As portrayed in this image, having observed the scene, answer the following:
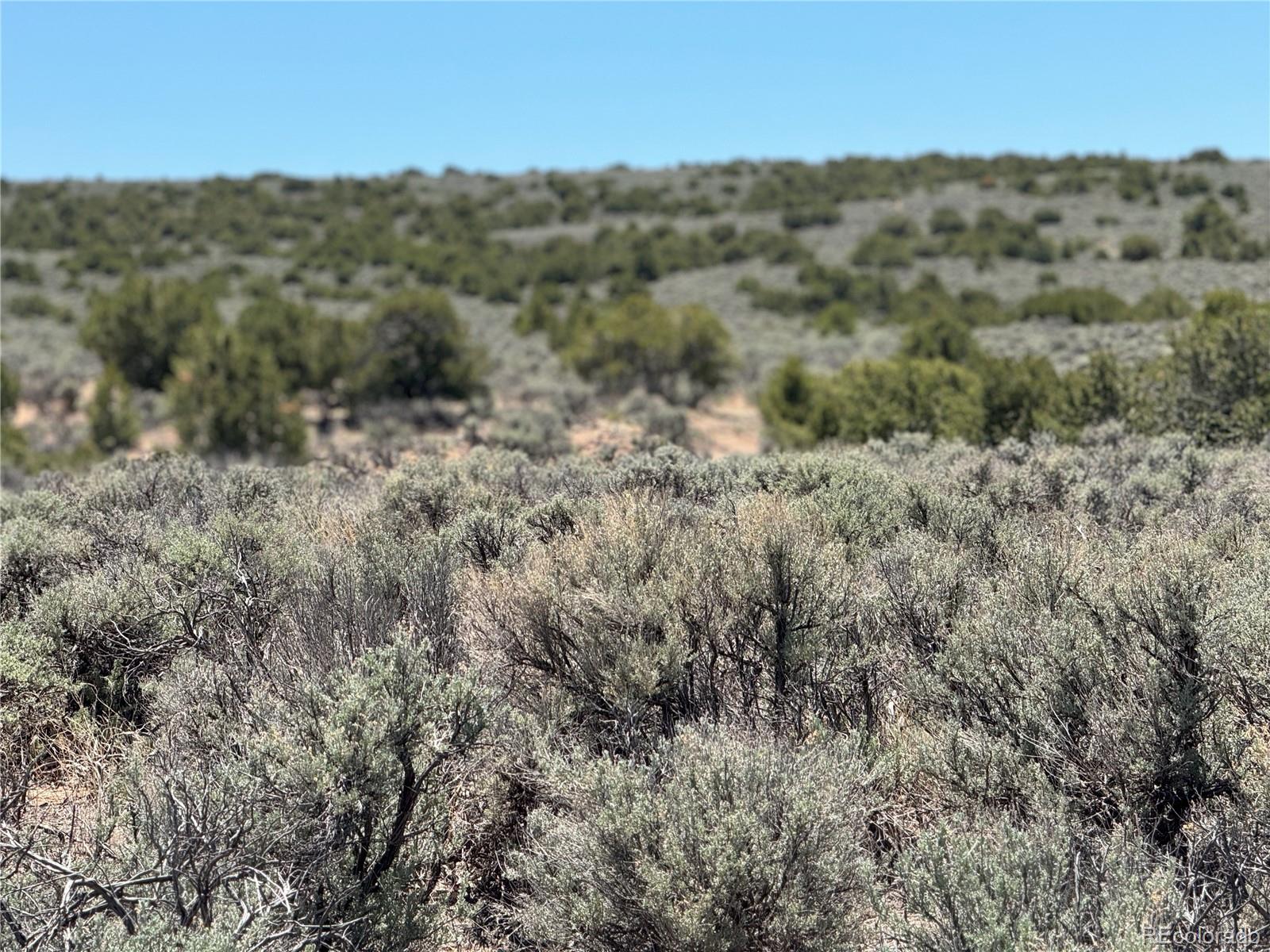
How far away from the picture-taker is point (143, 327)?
24.9 m

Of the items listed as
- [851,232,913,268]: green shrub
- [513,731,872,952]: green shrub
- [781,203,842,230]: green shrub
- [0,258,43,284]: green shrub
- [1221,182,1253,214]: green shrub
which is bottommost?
[513,731,872,952]: green shrub

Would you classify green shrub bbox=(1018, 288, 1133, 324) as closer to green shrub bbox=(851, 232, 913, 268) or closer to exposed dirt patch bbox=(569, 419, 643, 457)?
green shrub bbox=(851, 232, 913, 268)

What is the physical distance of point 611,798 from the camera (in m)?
2.89

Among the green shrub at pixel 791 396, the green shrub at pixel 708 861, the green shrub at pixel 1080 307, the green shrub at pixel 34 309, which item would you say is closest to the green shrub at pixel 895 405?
A: the green shrub at pixel 791 396

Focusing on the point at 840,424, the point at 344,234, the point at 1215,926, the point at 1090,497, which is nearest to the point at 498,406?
the point at 840,424

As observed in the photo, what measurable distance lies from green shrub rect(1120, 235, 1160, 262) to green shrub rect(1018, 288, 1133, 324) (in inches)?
397

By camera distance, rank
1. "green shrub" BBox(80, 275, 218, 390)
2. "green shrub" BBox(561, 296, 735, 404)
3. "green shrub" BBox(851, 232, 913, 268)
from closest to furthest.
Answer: "green shrub" BBox(80, 275, 218, 390)
"green shrub" BBox(561, 296, 735, 404)
"green shrub" BBox(851, 232, 913, 268)

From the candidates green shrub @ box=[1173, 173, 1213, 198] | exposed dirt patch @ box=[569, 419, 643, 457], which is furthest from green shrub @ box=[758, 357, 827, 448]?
green shrub @ box=[1173, 173, 1213, 198]

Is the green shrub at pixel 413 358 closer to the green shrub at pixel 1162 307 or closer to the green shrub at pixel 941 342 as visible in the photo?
the green shrub at pixel 941 342

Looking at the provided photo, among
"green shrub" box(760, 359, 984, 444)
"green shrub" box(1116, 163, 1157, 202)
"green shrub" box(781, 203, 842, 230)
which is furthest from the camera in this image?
"green shrub" box(781, 203, 842, 230)

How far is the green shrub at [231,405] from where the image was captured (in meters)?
19.5

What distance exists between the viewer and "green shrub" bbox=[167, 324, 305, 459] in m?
19.5

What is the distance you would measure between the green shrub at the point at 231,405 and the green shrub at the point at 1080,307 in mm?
21600

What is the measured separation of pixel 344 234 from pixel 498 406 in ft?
95.8
